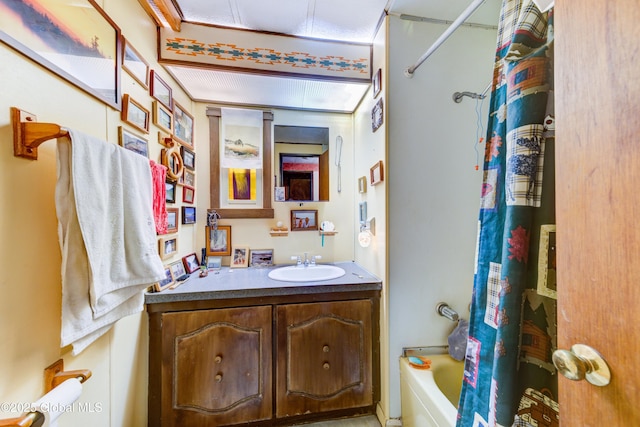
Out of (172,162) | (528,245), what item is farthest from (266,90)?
(528,245)

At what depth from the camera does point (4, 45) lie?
0.61 metres

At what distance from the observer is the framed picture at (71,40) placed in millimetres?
650

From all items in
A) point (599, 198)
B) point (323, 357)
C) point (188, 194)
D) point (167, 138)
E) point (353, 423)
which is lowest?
point (353, 423)

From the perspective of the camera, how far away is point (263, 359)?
4.38 ft

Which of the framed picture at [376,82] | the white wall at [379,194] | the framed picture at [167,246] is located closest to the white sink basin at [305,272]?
the white wall at [379,194]

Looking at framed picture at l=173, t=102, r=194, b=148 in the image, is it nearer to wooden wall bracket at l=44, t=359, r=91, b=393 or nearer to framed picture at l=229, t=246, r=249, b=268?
framed picture at l=229, t=246, r=249, b=268

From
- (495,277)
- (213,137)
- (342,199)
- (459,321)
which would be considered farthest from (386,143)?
(213,137)

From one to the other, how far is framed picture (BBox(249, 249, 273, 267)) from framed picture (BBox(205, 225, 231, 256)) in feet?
0.64

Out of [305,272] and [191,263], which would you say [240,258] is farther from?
[305,272]

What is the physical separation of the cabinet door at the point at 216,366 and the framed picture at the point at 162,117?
3.61ft

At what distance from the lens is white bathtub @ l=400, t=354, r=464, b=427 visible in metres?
1.03

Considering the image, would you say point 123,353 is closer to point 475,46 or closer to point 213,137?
point 213,137

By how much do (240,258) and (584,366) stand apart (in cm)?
187

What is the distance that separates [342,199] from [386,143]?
78 centimetres
